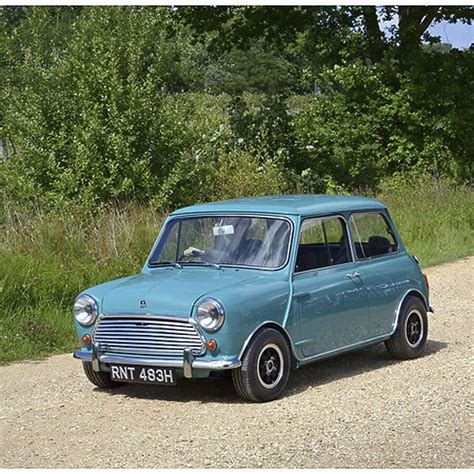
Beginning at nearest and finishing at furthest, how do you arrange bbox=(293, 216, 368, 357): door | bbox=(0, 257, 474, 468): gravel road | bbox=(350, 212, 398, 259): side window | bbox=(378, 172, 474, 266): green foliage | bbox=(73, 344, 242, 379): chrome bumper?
1. bbox=(0, 257, 474, 468): gravel road
2. bbox=(73, 344, 242, 379): chrome bumper
3. bbox=(293, 216, 368, 357): door
4. bbox=(350, 212, 398, 259): side window
5. bbox=(378, 172, 474, 266): green foliage

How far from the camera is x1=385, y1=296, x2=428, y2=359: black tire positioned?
9680 mm

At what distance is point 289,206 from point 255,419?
7.45 feet

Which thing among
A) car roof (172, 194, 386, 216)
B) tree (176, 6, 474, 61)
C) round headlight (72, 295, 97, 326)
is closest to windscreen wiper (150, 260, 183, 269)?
car roof (172, 194, 386, 216)

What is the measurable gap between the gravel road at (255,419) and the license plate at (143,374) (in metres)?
0.21

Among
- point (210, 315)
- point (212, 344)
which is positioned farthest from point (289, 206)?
point (212, 344)

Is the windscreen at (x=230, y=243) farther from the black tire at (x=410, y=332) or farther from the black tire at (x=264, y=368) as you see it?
the black tire at (x=410, y=332)

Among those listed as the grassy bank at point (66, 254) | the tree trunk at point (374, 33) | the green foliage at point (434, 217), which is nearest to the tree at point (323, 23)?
the tree trunk at point (374, 33)

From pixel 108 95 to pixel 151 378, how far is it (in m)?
15.0

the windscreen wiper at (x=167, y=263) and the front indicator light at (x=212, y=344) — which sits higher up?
the windscreen wiper at (x=167, y=263)

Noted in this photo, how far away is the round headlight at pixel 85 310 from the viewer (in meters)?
8.53

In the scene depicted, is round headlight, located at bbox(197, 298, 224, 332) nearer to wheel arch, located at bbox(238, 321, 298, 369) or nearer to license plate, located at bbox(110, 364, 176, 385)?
wheel arch, located at bbox(238, 321, 298, 369)

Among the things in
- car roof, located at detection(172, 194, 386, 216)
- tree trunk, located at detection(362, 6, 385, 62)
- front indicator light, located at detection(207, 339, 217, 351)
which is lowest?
front indicator light, located at detection(207, 339, 217, 351)

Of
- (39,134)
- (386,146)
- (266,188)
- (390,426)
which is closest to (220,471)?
(390,426)

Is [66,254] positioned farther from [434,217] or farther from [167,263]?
[434,217]
